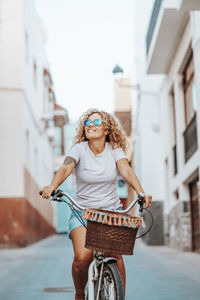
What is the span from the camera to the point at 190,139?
14445mm

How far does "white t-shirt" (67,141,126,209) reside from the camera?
4.12 meters

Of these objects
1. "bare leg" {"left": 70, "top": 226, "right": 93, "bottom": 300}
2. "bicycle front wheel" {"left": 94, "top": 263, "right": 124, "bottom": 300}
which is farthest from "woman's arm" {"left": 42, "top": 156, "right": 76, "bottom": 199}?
"bicycle front wheel" {"left": 94, "top": 263, "right": 124, "bottom": 300}

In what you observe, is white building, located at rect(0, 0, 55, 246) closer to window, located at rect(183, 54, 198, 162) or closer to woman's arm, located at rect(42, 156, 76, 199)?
window, located at rect(183, 54, 198, 162)

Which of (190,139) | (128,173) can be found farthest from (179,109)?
(128,173)

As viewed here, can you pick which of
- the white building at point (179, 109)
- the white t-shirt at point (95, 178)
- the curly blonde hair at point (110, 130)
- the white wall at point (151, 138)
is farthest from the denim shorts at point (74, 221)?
the white wall at point (151, 138)

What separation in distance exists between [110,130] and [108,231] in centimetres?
109

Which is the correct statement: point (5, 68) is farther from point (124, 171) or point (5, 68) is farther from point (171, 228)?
point (124, 171)

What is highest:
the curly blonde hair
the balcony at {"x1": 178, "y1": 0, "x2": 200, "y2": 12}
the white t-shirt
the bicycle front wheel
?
the balcony at {"x1": 178, "y1": 0, "x2": 200, "y2": 12}

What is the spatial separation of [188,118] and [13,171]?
5.85 m

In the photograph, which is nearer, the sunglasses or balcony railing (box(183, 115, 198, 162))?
the sunglasses

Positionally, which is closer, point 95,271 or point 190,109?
point 95,271

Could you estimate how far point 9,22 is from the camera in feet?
60.1

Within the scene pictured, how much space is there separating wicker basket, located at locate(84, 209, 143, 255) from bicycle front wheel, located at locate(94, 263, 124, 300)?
15 centimetres

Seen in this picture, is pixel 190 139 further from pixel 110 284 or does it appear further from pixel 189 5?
pixel 110 284
